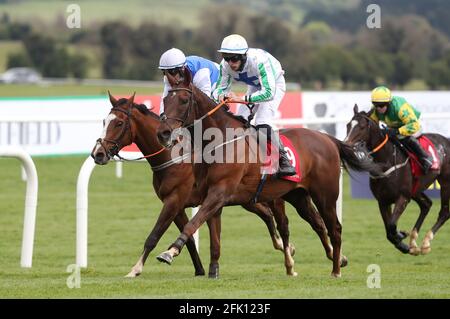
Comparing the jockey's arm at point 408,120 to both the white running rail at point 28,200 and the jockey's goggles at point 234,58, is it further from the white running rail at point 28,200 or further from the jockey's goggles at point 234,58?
the white running rail at point 28,200

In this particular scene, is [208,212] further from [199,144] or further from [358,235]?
[358,235]

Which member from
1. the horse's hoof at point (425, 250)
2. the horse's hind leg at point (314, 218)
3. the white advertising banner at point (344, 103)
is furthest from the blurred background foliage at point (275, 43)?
the horse's hind leg at point (314, 218)

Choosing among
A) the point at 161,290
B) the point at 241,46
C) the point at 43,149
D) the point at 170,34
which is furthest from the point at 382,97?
the point at 170,34

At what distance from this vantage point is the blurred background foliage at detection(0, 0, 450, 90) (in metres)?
34.7

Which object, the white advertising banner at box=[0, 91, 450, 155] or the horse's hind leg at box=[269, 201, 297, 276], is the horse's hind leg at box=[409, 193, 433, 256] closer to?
the horse's hind leg at box=[269, 201, 297, 276]

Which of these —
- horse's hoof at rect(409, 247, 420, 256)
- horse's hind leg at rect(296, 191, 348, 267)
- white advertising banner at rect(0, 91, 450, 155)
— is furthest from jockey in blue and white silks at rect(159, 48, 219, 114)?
white advertising banner at rect(0, 91, 450, 155)

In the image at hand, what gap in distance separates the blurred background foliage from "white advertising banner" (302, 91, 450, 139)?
547 inches

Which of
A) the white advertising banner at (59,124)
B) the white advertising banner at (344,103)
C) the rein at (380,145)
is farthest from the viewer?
the white advertising banner at (344,103)

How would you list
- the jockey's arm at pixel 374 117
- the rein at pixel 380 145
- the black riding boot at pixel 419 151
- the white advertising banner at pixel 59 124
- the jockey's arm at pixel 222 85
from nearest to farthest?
the jockey's arm at pixel 222 85, the rein at pixel 380 145, the jockey's arm at pixel 374 117, the black riding boot at pixel 419 151, the white advertising banner at pixel 59 124

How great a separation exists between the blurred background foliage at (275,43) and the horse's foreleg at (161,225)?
24165 millimetres

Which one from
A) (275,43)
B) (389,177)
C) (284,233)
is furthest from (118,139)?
(275,43)

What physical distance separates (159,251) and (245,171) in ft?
13.1

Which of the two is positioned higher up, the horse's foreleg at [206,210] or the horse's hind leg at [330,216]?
the horse's foreleg at [206,210]

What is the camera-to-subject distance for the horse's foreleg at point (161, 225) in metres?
7.51
